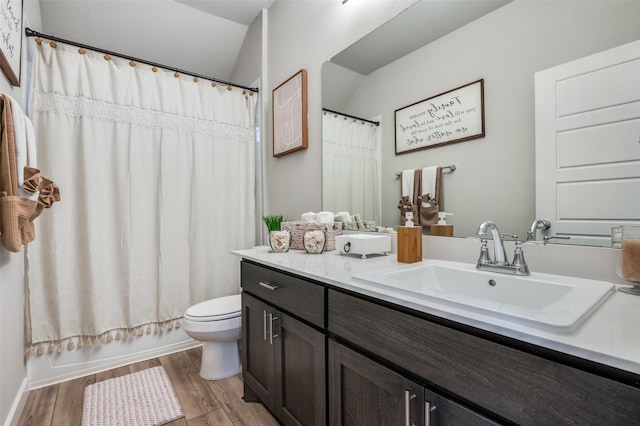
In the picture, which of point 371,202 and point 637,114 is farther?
point 371,202

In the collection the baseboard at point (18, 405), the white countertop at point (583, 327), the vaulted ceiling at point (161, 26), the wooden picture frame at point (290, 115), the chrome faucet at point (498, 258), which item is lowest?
the baseboard at point (18, 405)

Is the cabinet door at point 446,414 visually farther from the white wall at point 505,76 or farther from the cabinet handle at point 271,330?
the cabinet handle at point 271,330

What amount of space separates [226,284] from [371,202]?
1.48 m

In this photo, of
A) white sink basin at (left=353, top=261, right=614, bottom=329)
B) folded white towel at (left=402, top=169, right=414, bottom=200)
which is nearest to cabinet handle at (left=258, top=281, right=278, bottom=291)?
white sink basin at (left=353, top=261, right=614, bottom=329)

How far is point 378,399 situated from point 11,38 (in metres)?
2.11

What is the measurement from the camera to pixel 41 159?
73.2 inches

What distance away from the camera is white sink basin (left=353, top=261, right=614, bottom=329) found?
2.07 feet

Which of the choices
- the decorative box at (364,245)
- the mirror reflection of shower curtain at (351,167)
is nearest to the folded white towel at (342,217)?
the mirror reflection of shower curtain at (351,167)

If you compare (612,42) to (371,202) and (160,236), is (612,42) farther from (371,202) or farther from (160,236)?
(160,236)

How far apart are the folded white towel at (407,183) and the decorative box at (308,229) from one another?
0.47 m

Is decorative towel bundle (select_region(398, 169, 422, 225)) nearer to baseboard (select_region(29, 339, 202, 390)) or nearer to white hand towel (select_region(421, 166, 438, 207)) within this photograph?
white hand towel (select_region(421, 166, 438, 207))

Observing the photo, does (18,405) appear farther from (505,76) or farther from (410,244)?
(505,76)

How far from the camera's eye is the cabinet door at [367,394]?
0.79 meters

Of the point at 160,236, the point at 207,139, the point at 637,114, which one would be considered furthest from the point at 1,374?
the point at 637,114
